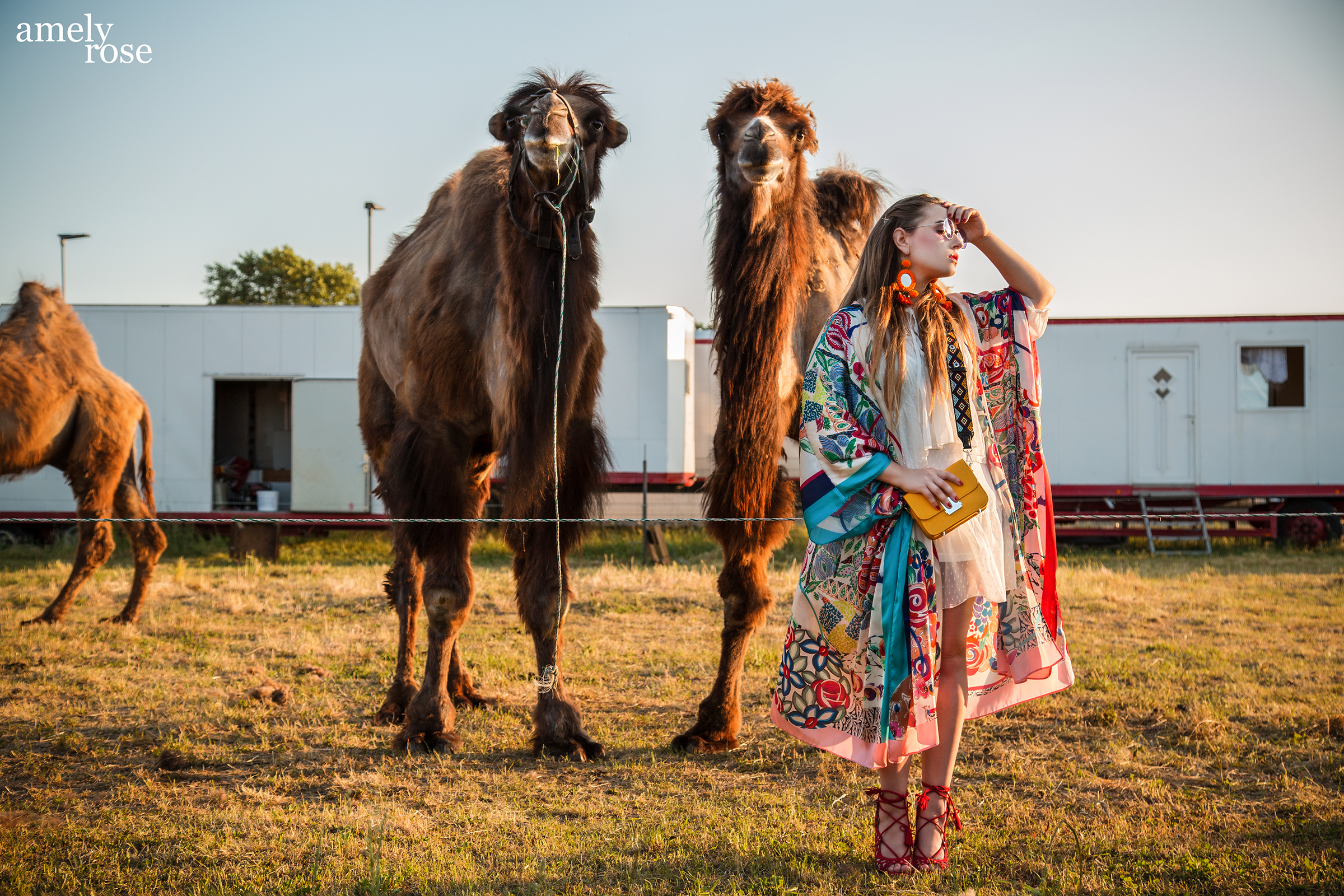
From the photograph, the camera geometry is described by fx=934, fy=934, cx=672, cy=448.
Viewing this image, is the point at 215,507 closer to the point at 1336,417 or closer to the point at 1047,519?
the point at 1047,519

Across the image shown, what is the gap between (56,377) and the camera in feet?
25.1

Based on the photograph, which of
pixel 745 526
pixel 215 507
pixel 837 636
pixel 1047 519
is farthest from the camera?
pixel 215 507

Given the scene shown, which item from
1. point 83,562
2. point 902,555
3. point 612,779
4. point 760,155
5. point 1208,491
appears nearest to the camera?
point 902,555

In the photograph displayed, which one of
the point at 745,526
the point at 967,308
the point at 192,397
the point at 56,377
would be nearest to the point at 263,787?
the point at 745,526

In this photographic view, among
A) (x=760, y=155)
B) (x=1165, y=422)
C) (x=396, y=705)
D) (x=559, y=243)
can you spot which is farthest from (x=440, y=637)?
(x=1165, y=422)

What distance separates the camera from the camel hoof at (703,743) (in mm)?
4012

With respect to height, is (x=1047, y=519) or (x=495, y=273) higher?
(x=495, y=273)

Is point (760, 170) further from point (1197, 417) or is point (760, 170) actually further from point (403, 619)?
point (1197, 417)

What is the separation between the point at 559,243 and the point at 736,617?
1.82m

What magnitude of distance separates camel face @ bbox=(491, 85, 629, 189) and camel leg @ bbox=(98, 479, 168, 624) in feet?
16.2

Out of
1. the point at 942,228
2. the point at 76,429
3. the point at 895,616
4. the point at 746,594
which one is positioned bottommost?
the point at 746,594

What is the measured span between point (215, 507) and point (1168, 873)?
13927mm

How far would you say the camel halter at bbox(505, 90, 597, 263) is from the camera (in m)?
3.95

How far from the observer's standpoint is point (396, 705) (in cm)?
476
